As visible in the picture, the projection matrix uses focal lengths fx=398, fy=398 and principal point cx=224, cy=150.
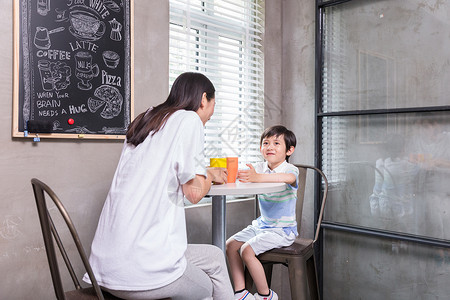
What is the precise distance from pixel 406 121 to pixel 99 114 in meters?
1.81

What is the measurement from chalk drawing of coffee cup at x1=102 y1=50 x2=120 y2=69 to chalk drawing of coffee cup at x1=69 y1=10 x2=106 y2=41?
9cm

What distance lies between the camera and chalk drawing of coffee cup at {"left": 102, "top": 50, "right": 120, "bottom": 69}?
2.13 m

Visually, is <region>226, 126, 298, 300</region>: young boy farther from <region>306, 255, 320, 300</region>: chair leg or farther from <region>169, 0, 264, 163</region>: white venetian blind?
<region>169, 0, 264, 163</region>: white venetian blind

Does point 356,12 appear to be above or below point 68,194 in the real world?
above

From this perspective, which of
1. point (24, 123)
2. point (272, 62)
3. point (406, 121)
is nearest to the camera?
point (24, 123)

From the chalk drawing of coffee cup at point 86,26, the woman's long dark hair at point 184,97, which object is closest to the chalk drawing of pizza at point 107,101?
the chalk drawing of coffee cup at point 86,26

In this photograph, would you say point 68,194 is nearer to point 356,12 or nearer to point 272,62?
point 272,62

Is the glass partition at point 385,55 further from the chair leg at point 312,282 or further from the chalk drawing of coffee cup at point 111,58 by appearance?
the chalk drawing of coffee cup at point 111,58

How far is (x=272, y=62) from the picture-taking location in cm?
312


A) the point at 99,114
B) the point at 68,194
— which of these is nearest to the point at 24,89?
the point at 99,114

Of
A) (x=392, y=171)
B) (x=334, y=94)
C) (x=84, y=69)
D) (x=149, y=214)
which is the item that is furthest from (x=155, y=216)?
(x=334, y=94)

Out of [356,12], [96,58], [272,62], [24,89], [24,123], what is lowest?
[24,123]

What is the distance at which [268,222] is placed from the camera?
2.21 m

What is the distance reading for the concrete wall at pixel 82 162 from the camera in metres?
1.79
